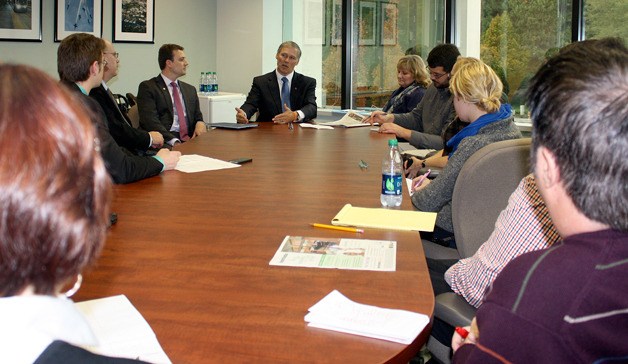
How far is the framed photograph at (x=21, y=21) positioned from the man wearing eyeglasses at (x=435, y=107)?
365 cm

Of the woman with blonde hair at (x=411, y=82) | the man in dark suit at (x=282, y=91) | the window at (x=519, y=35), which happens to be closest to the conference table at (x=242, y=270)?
the woman with blonde hair at (x=411, y=82)

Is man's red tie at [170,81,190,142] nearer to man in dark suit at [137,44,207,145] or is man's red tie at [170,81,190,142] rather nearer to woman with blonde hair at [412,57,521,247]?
man in dark suit at [137,44,207,145]

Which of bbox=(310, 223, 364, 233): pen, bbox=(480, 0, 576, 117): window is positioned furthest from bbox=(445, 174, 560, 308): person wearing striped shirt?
bbox=(480, 0, 576, 117): window

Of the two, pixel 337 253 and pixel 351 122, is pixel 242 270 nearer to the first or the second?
pixel 337 253

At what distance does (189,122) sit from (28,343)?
18.8ft

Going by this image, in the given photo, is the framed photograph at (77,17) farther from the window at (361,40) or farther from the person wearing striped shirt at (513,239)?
the person wearing striped shirt at (513,239)

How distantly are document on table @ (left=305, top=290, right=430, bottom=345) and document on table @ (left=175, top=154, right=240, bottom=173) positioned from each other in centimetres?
189

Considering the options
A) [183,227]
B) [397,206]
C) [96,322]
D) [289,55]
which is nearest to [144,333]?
[96,322]

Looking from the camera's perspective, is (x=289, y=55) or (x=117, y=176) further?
(x=289, y=55)

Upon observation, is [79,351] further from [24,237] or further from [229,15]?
[229,15]

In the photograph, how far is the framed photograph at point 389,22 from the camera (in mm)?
8164

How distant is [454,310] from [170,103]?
15.6ft

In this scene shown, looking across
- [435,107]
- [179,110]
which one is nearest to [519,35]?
[435,107]

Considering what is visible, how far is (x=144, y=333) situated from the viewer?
52.7 inches
